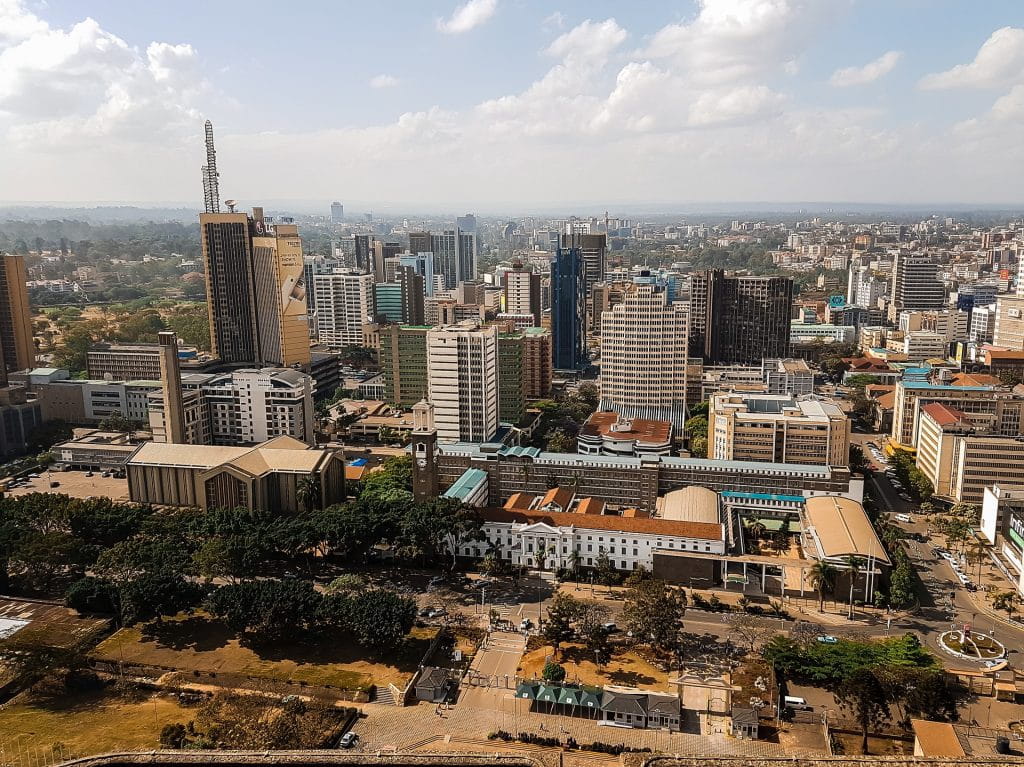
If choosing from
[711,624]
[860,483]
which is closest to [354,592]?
[711,624]

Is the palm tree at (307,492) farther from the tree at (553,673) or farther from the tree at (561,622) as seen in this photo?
the tree at (553,673)

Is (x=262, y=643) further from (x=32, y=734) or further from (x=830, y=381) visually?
(x=830, y=381)

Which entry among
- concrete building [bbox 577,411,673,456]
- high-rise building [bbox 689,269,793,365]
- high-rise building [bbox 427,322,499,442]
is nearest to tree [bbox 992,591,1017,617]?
concrete building [bbox 577,411,673,456]

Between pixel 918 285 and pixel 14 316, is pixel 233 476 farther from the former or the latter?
pixel 918 285

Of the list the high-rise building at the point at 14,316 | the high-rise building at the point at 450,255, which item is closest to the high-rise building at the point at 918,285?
the high-rise building at the point at 450,255

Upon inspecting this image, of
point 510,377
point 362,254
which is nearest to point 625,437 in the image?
point 510,377

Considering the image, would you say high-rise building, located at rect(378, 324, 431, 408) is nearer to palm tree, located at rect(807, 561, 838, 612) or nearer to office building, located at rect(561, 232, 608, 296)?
palm tree, located at rect(807, 561, 838, 612)

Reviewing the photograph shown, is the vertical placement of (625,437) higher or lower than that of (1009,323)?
lower
